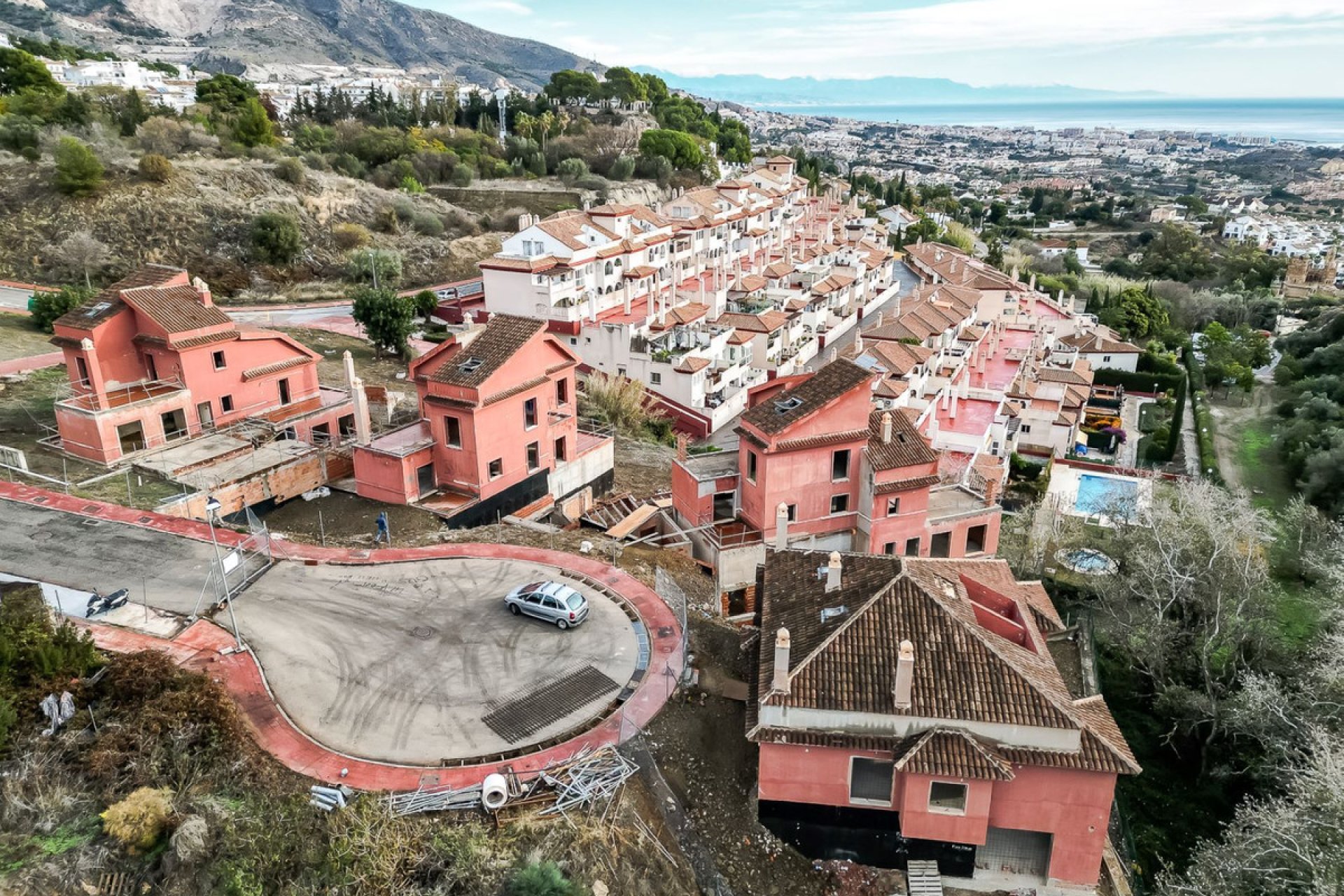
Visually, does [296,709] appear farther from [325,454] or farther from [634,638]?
[325,454]

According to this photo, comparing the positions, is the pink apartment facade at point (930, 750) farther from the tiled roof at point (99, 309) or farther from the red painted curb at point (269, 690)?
the tiled roof at point (99, 309)

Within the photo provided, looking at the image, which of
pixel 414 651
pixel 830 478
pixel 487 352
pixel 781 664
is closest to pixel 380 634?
pixel 414 651

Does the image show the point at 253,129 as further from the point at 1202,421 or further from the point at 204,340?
the point at 1202,421

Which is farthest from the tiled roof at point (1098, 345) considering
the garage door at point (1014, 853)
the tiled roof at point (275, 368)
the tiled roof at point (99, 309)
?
the tiled roof at point (99, 309)

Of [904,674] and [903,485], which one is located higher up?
[904,674]

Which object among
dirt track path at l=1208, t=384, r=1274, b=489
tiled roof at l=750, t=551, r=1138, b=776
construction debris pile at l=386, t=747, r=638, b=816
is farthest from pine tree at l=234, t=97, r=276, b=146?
dirt track path at l=1208, t=384, r=1274, b=489

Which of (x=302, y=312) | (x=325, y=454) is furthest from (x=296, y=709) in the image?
(x=302, y=312)

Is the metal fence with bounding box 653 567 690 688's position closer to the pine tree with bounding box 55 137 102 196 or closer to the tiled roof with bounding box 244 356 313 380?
the tiled roof with bounding box 244 356 313 380
